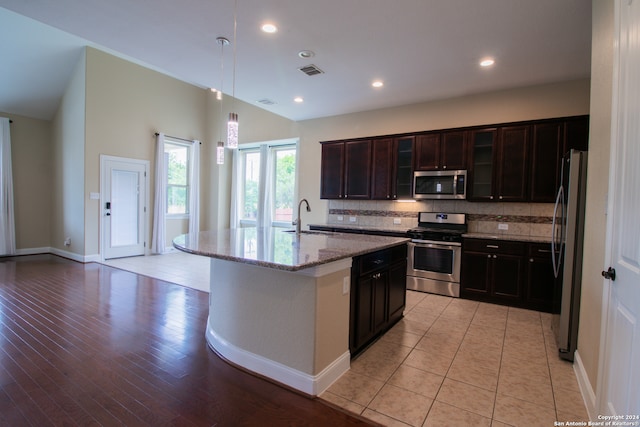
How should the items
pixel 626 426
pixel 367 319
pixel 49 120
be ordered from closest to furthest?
pixel 626 426
pixel 367 319
pixel 49 120

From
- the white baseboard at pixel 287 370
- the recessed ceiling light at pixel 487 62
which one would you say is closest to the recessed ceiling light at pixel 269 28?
the recessed ceiling light at pixel 487 62

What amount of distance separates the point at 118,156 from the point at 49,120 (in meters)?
2.12

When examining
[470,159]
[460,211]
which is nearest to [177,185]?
[460,211]

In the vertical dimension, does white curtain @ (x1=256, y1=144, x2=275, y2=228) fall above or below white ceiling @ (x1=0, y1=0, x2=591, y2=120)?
below

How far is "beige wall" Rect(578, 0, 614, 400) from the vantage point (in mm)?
1858

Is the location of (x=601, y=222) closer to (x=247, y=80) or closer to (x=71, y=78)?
(x=247, y=80)

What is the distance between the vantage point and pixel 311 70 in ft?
12.5

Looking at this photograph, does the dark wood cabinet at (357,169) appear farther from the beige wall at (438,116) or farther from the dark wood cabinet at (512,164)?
the dark wood cabinet at (512,164)

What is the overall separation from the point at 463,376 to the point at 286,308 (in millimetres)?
1425

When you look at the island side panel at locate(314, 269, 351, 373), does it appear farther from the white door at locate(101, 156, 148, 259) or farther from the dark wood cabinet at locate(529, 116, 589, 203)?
the white door at locate(101, 156, 148, 259)

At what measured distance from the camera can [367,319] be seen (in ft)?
8.59

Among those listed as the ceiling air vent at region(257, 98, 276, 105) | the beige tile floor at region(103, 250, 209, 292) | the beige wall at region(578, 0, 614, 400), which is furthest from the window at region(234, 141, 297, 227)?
the beige wall at region(578, 0, 614, 400)

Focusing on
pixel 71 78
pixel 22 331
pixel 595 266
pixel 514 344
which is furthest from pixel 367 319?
pixel 71 78

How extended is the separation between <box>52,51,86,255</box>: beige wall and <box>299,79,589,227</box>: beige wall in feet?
13.9
